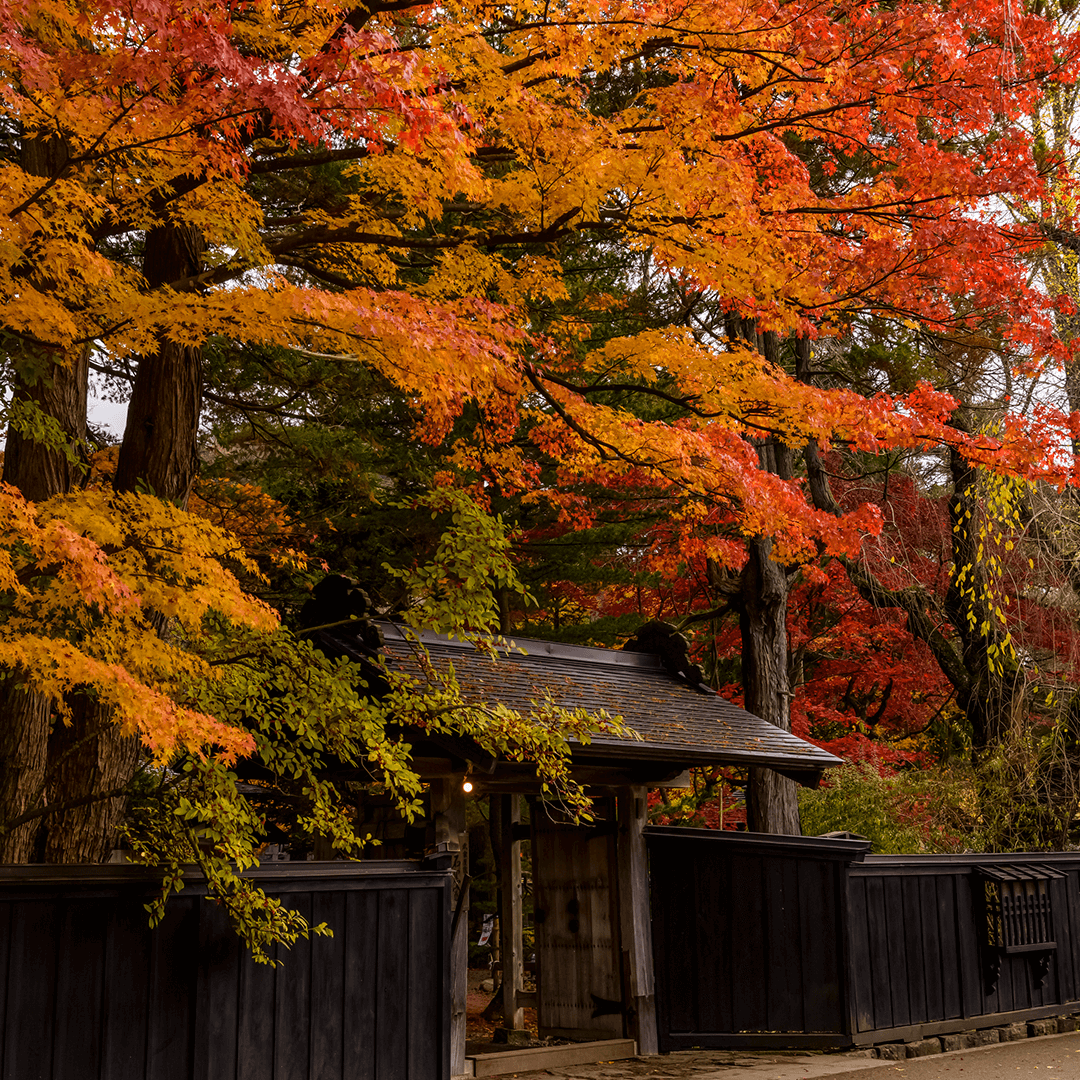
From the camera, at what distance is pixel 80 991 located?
18.6 ft

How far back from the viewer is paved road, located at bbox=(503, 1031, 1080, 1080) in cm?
840

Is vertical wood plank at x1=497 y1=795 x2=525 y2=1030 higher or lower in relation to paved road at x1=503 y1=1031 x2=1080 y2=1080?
higher

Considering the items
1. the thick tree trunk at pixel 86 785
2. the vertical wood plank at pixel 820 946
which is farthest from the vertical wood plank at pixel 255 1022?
the vertical wood plank at pixel 820 946

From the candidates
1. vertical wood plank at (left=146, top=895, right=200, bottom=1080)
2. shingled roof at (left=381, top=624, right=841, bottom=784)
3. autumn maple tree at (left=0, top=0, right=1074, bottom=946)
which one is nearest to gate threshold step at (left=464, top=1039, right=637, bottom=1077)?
shingled roof at (left=381, top=624, right=841, bottom=784)

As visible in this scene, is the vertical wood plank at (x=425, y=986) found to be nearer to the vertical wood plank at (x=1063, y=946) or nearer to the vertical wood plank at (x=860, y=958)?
the vertical wood plank at (x=860, y=958)

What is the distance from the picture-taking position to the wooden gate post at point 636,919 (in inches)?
380

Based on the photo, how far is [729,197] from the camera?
26.4 feet

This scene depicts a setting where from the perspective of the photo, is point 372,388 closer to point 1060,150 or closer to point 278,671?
point 278,671

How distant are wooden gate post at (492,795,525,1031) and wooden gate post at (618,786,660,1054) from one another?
153cm

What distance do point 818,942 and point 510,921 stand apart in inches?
131

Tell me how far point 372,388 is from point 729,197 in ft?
19.0

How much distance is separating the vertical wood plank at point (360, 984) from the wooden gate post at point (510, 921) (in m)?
3.99

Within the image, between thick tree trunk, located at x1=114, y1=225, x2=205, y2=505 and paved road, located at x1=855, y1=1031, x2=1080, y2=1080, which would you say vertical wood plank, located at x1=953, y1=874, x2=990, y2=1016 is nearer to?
paved road, located at x1=855, y1=1031, x2=1080, y2=1080

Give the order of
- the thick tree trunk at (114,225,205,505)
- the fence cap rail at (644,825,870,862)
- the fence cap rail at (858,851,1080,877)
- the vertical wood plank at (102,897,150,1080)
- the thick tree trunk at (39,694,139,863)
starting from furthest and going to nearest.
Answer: the fence cap rail at (858,851,1080,877)
the fence cap rail at (644,825,870,862)
the thick tree trunk at (114,225,205,505)
the thick tree trunk at (39,694,139,863)
the vertical wood plank at (102,897,150,1080)
